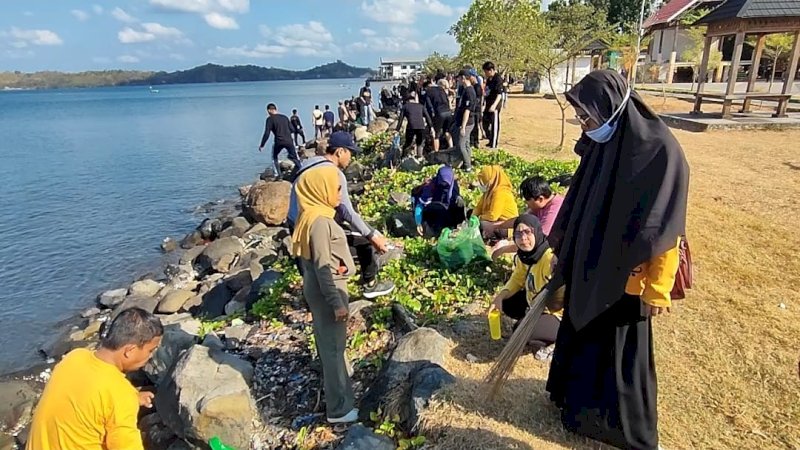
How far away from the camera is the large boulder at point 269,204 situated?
11.7 m

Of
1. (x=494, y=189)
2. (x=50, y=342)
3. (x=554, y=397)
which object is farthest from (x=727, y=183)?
(x=50, y=342)

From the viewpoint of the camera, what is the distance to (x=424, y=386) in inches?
133

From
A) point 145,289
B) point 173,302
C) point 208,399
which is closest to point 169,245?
point 145,289

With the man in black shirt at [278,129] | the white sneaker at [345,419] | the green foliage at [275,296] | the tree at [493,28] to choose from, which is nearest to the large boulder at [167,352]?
the green foliage at [275,296]

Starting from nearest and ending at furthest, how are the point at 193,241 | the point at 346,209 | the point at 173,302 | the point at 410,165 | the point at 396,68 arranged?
the point at 346,209
the point at 173,302
the point at 410,165
the point at 193,241
the point at 396,68

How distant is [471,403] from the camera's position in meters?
3.23

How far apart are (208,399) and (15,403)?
436 cm

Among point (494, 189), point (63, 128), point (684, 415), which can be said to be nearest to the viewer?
point (684, 415)

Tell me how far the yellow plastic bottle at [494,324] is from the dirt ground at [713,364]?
0.09 m

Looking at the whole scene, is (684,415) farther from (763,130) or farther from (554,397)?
(763,130)

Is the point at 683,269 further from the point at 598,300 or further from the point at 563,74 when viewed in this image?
the point at 563,74

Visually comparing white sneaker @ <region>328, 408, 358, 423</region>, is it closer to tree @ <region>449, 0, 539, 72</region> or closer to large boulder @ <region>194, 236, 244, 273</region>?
large boulder @ <region>194, 236, 244, 273</region>

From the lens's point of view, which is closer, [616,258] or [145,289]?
[616,258]

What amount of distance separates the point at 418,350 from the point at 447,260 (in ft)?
5.27
